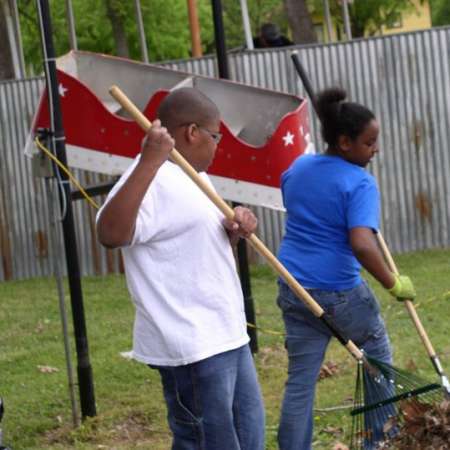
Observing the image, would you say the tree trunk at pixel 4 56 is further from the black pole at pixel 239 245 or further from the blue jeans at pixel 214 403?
the blue jeans at pixel 214 403

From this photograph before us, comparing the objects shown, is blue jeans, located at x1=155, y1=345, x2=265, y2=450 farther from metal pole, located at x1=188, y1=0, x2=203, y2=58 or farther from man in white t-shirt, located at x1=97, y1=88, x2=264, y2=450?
metal pole, located at x1=188, y1=0, x2=203, y2=58

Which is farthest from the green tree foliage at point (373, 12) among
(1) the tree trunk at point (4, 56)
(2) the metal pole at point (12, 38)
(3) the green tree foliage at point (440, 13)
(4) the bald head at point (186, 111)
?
(4) the bald head at point (186, 111)

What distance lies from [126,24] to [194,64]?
12547 mm

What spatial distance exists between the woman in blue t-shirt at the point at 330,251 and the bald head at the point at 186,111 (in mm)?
1024

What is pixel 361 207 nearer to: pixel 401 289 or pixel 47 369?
pixel 401 289

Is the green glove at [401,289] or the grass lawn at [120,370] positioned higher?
the green glove at [401,289]

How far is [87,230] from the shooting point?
12.7 m

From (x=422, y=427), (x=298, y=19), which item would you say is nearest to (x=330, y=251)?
(x=422, y=427)

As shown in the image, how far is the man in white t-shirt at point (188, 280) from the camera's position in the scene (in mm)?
3945

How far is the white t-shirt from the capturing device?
156 inches

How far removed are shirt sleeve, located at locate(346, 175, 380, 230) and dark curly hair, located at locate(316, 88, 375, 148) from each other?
0.81 ft

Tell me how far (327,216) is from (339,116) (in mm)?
450

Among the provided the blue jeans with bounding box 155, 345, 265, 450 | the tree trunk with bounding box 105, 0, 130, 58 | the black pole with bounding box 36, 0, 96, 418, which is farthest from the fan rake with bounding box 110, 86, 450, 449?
the tree trunk with bounding box 105, 0, 130, 58

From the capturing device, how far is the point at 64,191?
20.8ft
